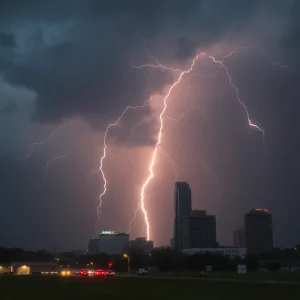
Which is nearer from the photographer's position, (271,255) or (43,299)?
(43,299)

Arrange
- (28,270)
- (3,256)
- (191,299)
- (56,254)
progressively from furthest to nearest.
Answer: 1. (56,254)
2. (3,256)
3. (28,270)
4. (191,299)

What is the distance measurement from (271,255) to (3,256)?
83140 mm

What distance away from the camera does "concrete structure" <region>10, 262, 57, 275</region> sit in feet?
350

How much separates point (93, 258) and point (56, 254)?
27.4 metres

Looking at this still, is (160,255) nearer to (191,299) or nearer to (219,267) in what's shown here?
(219,267)

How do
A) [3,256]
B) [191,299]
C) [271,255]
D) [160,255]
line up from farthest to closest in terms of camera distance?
1. [271,255]
2. [3,256]
3. [160,255]
4. [191,299]

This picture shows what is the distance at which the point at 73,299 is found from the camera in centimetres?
2747

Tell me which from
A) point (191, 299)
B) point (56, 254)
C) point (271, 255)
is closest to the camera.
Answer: point (191, 299)

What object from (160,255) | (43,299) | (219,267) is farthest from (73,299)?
(160,255)

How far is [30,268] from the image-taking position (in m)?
109

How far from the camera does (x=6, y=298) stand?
28047 millimetres

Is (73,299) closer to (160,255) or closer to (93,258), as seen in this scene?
(160,255)

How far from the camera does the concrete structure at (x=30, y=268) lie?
10662 centimetres

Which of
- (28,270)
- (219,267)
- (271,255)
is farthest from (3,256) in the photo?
(271,255)
